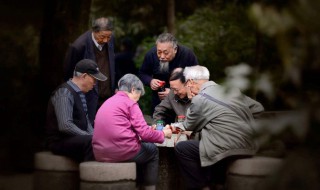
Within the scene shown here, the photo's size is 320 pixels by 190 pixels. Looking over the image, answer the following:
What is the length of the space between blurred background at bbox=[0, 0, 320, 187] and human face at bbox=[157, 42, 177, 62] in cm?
143

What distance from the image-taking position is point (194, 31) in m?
17.1

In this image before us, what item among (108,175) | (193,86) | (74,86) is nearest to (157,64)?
(193,86)

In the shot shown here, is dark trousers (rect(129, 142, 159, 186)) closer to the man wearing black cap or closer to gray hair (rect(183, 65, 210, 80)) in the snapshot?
the man wearing black cap

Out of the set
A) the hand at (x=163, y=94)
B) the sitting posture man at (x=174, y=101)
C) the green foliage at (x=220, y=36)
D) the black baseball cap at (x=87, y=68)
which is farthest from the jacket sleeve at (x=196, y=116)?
the green foliage at (x=220, y=36)

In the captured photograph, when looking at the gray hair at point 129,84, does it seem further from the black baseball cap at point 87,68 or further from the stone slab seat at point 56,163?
the stone slab seat at point 56,163

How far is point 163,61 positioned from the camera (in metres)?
9.69

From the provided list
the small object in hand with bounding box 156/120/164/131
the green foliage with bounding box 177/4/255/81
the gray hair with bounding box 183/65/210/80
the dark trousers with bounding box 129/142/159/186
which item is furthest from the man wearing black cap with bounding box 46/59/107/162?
the green foliage with bounding box 177/4/255/81

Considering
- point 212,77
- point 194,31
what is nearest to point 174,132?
point 212,77

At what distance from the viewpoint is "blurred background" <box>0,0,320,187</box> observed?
3779 mm

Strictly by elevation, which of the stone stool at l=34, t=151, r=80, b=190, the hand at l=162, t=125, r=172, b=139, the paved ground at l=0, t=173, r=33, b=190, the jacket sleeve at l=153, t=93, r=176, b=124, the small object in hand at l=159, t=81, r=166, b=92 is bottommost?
the paved ground at l=0, t=173, r=33, b=190

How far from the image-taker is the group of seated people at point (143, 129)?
25.1 ft

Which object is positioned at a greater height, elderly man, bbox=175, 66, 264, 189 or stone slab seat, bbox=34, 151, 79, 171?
elderly man, bbox=175, 66, 264, 189

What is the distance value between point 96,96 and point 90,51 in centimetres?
50

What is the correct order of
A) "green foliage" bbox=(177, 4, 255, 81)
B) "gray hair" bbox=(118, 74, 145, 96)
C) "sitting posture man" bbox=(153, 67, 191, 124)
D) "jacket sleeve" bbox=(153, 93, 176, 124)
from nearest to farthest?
"gray hair" bbox=(118, 74, 145, 96)
"sitting posture man" bbox=(153, 67, 191, 124)
"jacket sleeve" bbox=(153, 93, 176, 124)
"green foliage" bbox=(177, 4, 255, 81)
